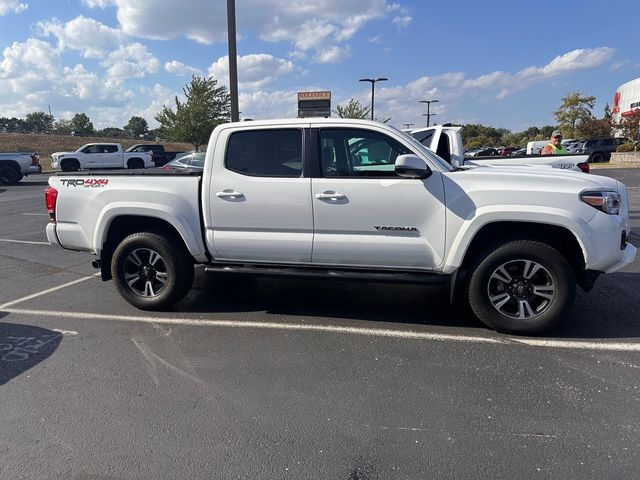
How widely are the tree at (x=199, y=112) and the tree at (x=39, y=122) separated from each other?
87.9 meters

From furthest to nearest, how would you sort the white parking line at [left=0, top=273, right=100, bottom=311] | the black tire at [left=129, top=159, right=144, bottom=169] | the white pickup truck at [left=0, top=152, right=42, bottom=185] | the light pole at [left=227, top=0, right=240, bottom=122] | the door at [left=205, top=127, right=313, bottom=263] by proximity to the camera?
the black tire at [left=129, top=159, right=144, bottom=169] → the white pickup truck at [left=0, top=152, right=42, bottom=185] → the light pole at [left=227, top=0, right=240, bottom=122] → the white parking line at [left=0, top=273, right=100, bottom=311] → the door at [left=205, top=127, right=313, bottom=263]

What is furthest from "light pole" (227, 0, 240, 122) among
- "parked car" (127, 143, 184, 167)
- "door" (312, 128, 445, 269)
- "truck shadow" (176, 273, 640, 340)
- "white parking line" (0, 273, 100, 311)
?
"parked car" (127, 143, 184, 167)

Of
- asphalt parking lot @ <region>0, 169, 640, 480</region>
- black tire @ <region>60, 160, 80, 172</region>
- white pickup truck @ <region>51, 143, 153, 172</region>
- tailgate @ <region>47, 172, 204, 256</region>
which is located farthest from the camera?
black tire @ <region>60, 160, 80, 172</region>

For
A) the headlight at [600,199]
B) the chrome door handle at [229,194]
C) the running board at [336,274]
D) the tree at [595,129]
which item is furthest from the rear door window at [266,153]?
the tree at [595,129]

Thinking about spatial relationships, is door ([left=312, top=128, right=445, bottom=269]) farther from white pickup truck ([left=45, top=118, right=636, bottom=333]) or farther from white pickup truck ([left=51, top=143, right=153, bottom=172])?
white pickup truck ([left=51, top=143, right=153, bottom=172])

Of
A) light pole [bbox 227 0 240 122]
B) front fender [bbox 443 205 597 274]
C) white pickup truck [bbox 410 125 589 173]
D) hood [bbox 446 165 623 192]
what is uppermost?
light pole [bbox 227 0 240 122]

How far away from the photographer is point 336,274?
454 centimetres

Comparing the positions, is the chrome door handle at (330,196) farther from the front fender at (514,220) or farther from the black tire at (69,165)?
the black tire at (69,165)

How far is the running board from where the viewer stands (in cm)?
437

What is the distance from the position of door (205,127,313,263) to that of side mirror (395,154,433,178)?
90 centimetres

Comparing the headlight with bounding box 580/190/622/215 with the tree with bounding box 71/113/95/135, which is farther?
the tree with bounding box 71/113/95/135

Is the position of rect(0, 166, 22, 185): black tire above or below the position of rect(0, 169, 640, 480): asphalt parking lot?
above

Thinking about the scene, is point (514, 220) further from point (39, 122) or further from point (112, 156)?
point (39, 122)

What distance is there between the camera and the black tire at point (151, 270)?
4.92 m
